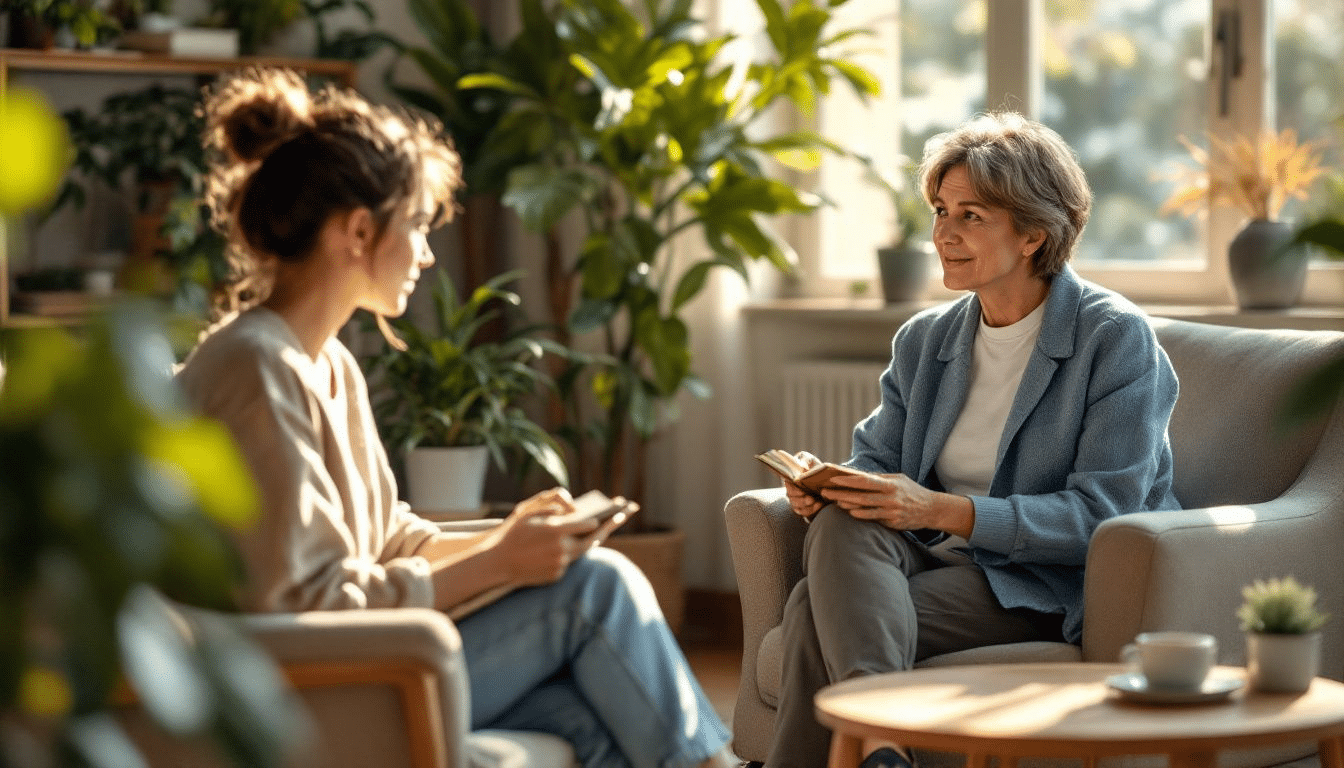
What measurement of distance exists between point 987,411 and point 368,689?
1.39m

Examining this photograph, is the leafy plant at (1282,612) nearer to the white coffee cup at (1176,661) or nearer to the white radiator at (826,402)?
the white coffee cup at (1176,661)

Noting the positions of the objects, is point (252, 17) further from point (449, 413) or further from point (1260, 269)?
point (1260, 269)

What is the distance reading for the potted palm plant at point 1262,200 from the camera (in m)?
3.47

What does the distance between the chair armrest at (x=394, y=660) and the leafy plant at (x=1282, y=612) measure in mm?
892

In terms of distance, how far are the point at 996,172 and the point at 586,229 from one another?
6.83ft

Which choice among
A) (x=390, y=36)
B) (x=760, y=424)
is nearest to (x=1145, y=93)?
(x=760, y=424)

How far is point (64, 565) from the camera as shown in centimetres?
71

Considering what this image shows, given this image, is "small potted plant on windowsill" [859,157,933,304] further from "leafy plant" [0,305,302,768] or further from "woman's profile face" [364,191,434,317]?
"leafy plant" [0,305,302,768]

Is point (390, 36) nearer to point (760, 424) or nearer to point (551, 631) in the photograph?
point (760, 424)

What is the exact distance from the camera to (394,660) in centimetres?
163

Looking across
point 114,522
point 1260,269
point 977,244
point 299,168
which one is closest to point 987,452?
point 977,244

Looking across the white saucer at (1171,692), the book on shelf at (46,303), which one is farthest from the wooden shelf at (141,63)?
the white saucer at (1171,692)

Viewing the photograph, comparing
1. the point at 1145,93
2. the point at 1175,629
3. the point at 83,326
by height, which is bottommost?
the point at 1175,629

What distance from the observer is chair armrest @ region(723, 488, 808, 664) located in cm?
266
